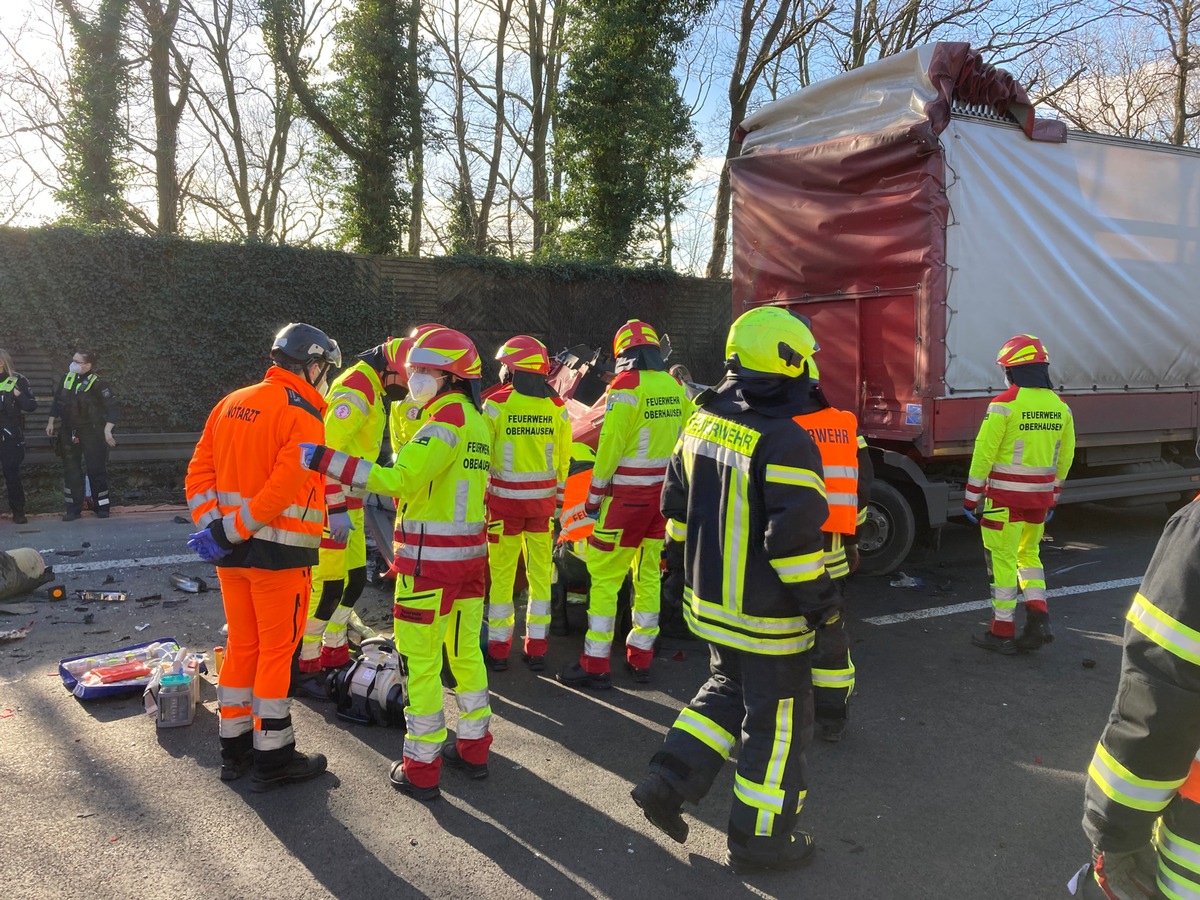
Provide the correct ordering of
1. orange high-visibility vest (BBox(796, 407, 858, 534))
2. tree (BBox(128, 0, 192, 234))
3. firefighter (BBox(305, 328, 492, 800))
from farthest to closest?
tree (BBox(128, 0, 192, 234)) → orange high-visibility vest (BBox(796, 407, 858, 534)) → firefighter (BBox(305, 328, 492, 800))

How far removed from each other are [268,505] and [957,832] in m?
3.18

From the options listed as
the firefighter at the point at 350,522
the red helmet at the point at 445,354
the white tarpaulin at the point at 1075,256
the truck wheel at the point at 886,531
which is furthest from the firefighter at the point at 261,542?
the white tarpaulin at the point at 1075,256

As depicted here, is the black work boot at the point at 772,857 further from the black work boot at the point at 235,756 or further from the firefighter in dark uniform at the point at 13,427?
the firefighter in dark uniform at the point at 13,427

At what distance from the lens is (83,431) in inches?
376

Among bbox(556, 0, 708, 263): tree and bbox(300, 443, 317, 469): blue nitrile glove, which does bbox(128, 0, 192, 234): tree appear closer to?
bbox(556, 0, 708, 263): tree

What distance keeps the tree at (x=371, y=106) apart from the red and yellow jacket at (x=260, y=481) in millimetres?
13540

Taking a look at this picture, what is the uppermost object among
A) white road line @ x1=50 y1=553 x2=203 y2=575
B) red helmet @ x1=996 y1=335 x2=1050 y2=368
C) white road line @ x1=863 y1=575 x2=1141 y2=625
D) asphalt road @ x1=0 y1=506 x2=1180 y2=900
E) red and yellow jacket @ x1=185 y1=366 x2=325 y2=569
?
red helmet @ x1=996 y1=335 x2=1050 y2=368

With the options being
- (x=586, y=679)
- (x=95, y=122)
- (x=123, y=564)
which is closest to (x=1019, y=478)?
(x=586, y=679)

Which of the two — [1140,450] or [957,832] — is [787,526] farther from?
[1140,450]

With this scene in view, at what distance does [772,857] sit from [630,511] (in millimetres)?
Result: 2305

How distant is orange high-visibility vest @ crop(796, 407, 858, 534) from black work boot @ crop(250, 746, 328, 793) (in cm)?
263

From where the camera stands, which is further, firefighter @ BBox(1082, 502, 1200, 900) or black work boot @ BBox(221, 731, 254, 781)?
black work boot @ BBox(221, 731, 254, 781)

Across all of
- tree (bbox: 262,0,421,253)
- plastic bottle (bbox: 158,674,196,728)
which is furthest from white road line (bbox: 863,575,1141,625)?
tree (bbox: 262,0,421,253)

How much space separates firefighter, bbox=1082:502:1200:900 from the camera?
1.62 metres
